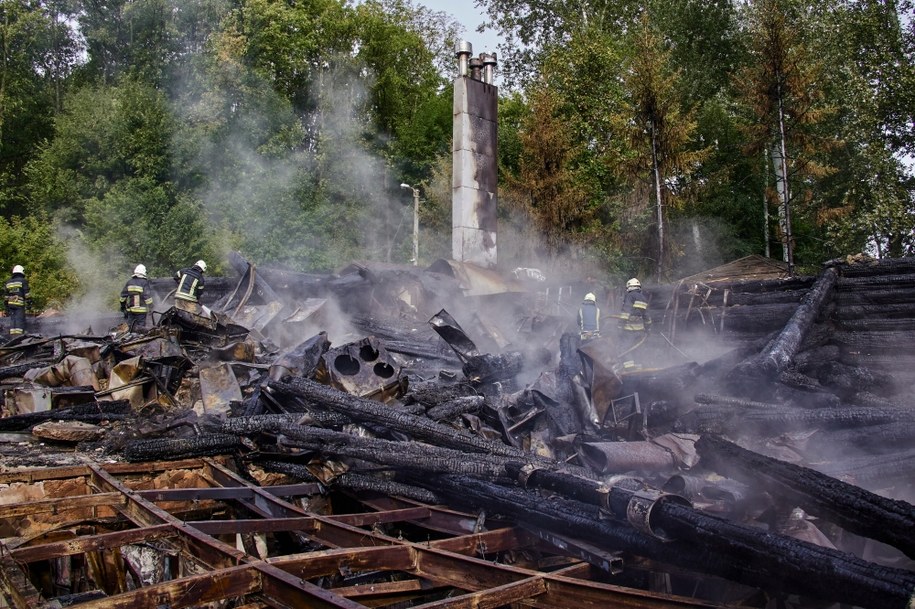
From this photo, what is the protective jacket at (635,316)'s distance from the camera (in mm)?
11930

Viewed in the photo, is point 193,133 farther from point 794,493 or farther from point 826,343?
point 794,493

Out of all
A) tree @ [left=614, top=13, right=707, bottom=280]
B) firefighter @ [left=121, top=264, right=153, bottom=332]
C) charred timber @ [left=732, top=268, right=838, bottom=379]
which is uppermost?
tree @ [left=614, top=13, right=707, bottom=280]

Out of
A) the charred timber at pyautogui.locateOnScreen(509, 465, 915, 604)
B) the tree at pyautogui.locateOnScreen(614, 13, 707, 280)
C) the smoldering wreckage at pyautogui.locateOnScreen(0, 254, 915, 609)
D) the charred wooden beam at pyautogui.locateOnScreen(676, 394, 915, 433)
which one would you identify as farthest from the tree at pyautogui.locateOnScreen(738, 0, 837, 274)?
the charred timber at pyautogui.locateOnScreen(509, 465, 915, 604)

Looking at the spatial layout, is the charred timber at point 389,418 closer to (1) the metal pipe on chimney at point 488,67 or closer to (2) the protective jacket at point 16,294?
(2) the protective jacket at point 16,294

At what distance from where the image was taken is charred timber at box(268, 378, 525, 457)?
20.1 ft

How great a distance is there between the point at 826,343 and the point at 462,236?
10.8m

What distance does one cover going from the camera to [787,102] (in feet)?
62.9

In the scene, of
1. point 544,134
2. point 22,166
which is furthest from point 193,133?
point 544,134

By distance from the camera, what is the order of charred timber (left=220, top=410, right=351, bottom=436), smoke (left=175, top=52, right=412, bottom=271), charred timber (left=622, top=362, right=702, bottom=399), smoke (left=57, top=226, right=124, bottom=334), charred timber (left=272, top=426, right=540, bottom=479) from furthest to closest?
smoke (left=175, top=52, right=412, bottom=271)
smoke (left=57, top=226, right=124, bottom=334)
charred timber (left=622, top=362, right=702, bottom=399)
charred timber (left=220, top=410, right=351, bottom=436)
charred timber (left=272, top=426, right=540, bottom=479)

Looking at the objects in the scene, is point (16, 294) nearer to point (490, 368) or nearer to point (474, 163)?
point (490, 368)

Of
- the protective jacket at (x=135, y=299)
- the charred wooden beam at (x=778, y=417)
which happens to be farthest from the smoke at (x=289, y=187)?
the charred wooden beam at (x=778, y=417)

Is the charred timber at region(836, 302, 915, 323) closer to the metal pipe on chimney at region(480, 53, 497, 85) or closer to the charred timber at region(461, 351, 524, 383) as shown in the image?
the charred timber at region(461, 351, 524, 383)

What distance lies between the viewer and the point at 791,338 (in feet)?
29.9

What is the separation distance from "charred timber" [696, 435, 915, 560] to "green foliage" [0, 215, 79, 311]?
2554 cm
